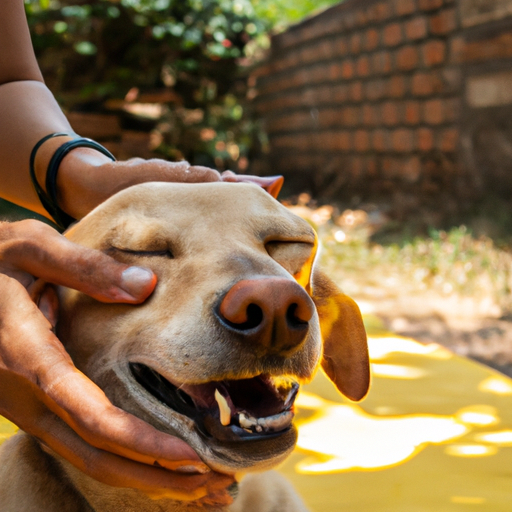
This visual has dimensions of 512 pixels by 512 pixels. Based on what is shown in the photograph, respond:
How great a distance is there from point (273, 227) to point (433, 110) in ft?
16.5

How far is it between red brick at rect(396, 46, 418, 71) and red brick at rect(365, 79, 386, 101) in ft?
0.96

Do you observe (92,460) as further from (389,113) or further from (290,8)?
(290,8)

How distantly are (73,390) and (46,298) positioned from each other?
220 millimetres

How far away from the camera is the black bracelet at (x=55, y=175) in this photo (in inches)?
57.7

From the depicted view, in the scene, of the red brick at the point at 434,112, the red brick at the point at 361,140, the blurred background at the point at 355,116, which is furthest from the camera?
the red brick at the point at 361,140

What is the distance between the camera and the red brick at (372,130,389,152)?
6.48 m

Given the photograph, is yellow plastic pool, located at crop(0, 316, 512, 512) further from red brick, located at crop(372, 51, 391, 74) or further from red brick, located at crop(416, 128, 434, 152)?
red brick, located at crop(372, 51, 391, 74)

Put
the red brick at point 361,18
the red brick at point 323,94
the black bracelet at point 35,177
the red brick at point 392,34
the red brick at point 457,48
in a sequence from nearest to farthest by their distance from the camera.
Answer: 1. the black bracelet at point 35,177
2. the red brick at point 457,48
3. the red brick at point 392,34
4. the red brick at point 361,18
5. the red brick at point 323,94

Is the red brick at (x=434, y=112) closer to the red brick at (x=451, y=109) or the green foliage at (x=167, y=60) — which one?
the red brick at (x=451, y=109)

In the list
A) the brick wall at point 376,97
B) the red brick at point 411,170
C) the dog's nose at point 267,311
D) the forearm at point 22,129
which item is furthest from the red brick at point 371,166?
the dog's nose at point 267,311

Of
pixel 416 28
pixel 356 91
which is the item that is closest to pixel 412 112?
pixel 416 28

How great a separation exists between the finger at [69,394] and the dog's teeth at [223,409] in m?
0.07

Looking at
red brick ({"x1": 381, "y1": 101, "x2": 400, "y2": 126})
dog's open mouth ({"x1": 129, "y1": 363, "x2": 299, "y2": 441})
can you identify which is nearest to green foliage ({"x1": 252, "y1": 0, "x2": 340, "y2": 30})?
red brick ({"x1": 381, "y1": 101, "x2": 400, "y2": 126})

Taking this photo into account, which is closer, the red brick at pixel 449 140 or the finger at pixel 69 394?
the finger at pixel 69 394
